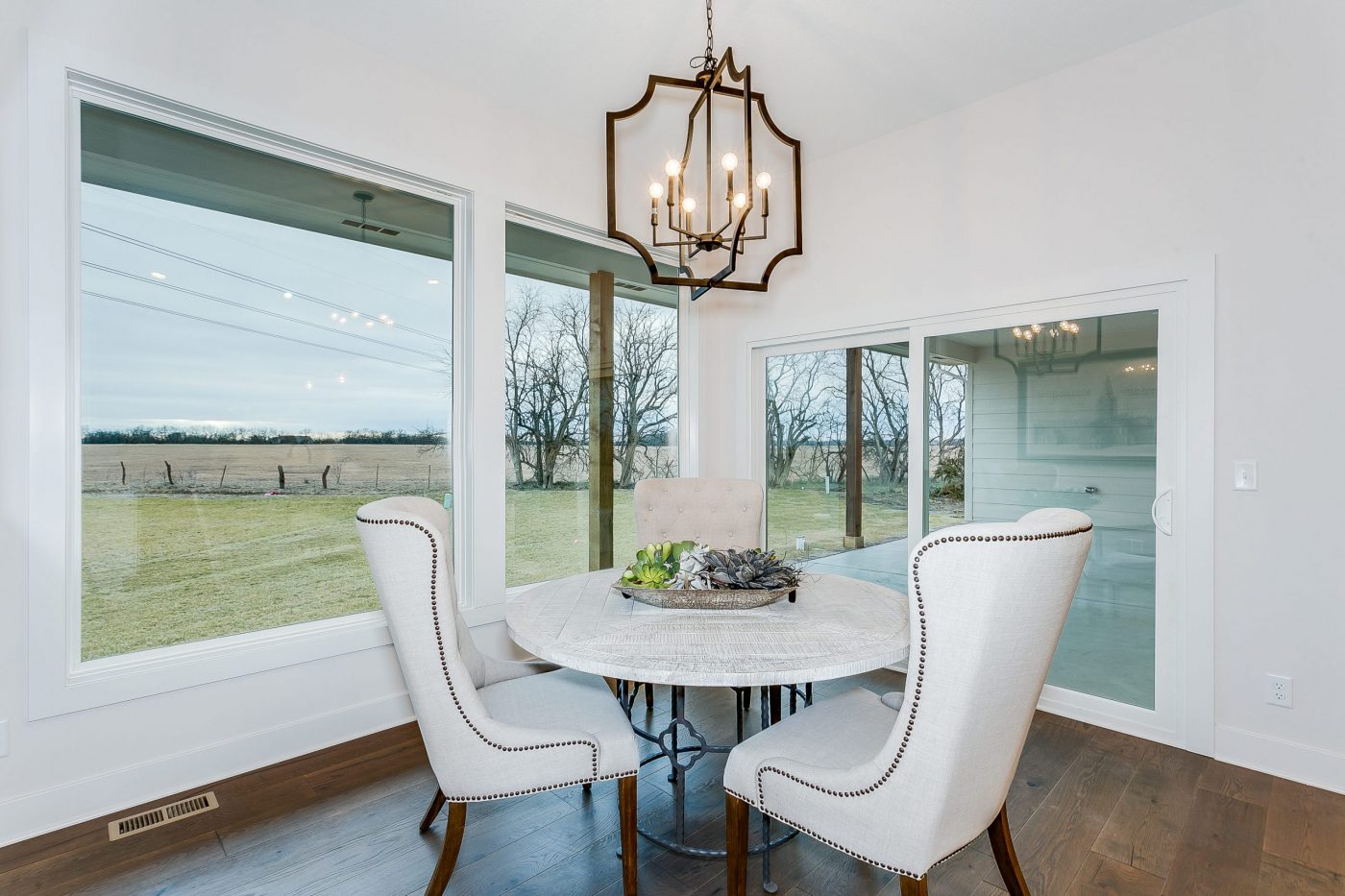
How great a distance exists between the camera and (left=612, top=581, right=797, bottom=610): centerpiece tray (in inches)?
73.9

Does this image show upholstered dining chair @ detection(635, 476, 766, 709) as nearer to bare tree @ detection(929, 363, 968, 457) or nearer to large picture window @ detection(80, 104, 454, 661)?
large picture window @ detection(80, 104, 454, 661)

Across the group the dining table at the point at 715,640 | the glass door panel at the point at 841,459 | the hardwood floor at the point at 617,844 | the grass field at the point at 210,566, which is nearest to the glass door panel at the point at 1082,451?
the glass door panel at the point at 841,459

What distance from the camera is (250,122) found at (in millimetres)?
2393

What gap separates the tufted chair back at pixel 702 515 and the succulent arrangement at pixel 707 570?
3.05ft

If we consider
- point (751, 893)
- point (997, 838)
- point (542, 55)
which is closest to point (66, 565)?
point (751, 893)

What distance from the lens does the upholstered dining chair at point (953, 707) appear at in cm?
117

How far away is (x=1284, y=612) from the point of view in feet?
7.80

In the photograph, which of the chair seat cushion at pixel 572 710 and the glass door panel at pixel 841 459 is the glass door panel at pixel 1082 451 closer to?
the glass door panel at pixel 841 459

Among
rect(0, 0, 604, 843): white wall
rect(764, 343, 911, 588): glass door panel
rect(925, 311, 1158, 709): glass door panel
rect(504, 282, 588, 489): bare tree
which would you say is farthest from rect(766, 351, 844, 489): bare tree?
rect(0, 0, 604, 843): white wall

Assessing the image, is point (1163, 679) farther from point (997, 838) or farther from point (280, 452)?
point (280, 452)

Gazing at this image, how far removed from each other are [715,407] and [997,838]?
306 centimetres

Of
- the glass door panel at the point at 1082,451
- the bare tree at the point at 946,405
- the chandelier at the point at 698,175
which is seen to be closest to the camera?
the chandelier at the point at 698,175

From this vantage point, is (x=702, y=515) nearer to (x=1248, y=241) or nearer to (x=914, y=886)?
(x=914, y=886)

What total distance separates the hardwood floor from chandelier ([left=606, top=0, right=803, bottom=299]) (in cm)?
195
